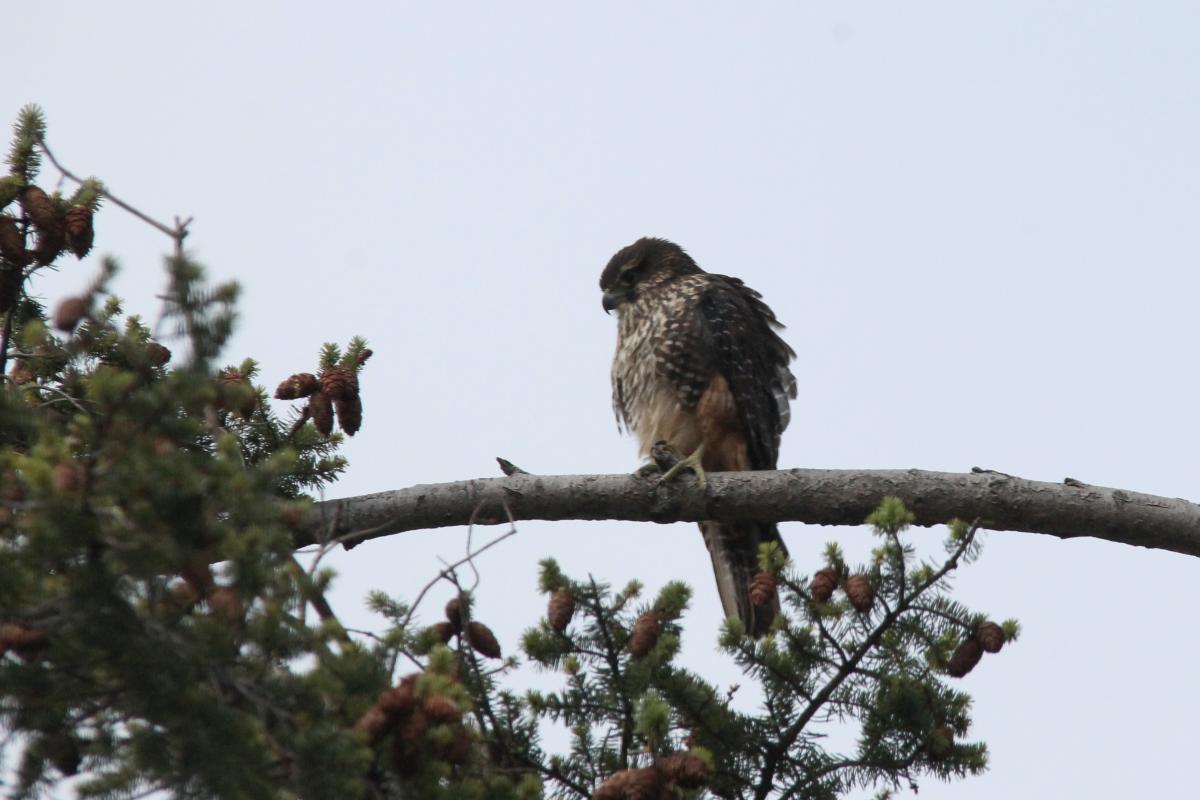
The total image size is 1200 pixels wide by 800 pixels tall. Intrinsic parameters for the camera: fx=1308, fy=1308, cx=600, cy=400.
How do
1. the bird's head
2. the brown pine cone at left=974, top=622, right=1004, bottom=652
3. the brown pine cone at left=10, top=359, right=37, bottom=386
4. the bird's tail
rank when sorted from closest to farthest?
the brown pine cone at left=974, top=622, right=1004, bottom=652 → the brown pine cone at left=10, top=359, right=37, bottom=386 → the bird's tail → the bird's head

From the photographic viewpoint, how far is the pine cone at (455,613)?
2.97m

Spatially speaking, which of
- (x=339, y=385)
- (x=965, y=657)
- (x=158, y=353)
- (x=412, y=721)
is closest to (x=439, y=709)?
→ (x=412, y=721)

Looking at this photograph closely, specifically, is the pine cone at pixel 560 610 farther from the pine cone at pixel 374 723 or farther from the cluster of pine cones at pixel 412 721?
the pine cone at pixel 374 723

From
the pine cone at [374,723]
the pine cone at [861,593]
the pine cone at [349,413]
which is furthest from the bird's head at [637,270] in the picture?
the pine cone at [374,723]

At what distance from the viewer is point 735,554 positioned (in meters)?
5.63

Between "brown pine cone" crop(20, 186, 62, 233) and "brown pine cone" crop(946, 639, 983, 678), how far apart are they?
2.75m

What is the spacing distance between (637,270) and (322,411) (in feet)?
9.14

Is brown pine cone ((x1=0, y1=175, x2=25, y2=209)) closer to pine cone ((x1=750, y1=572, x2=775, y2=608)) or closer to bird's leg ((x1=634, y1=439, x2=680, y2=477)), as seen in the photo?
bird's leg ((x1=634, y1=439, x2=680, y2=477))

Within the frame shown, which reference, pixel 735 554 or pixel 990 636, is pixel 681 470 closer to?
pixel 735 554

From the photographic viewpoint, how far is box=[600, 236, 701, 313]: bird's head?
638 centimetres

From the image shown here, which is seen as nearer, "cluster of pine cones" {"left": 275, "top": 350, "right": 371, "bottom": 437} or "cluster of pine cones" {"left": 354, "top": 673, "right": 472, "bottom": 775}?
"cluster of pine cones" {"left": 354, "top": 673, "right": 472, "bottom": 775}

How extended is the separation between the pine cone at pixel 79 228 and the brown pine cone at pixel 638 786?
2295 millimetres

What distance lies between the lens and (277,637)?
2129 mm

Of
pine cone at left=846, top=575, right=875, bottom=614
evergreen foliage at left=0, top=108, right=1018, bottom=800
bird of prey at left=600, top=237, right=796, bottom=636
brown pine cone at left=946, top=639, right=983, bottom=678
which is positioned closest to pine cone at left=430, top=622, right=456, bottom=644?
evergreen foliage at left=0, top=108, right=1018, bottom=800
